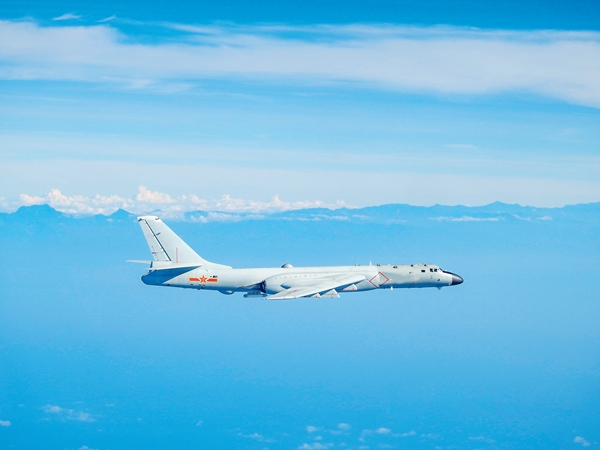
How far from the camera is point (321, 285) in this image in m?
62.0

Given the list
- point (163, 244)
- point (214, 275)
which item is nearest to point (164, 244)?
point (163, 244)

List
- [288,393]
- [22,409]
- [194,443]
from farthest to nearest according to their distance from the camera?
[288,393]
[22,409]
[194,443]

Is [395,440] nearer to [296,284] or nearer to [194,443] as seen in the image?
[194,443]

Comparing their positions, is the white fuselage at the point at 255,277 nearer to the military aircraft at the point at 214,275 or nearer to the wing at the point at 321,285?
the military aircraft at the point at 214,275

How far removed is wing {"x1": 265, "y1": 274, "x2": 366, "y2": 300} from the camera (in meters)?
57.7

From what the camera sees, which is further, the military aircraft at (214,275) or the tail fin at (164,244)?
the tail fin at (164,244)

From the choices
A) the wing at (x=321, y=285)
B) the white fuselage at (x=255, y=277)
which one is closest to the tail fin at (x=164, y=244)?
the white fuselage at (x=255, y=277)

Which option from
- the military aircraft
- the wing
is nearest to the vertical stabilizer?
the military aircraft

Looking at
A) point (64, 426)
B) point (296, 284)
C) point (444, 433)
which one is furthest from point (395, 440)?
point (296, 284)

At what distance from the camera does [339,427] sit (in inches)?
6220

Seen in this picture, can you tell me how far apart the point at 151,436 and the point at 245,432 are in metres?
25.5

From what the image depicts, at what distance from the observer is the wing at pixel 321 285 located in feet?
189

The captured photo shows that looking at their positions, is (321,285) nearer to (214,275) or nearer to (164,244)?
(214,275)

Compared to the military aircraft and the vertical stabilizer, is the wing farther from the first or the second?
the vertical stabilizer
